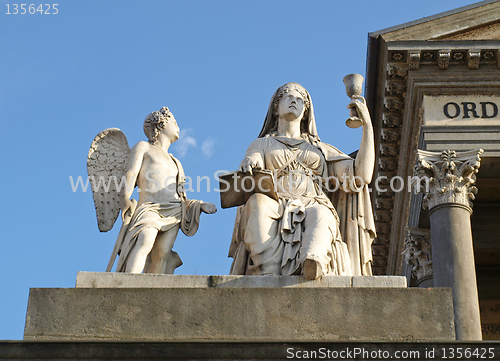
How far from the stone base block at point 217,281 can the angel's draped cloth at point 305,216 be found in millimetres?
215

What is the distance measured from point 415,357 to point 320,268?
1.55 m

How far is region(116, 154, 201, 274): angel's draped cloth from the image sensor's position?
33.4 ft

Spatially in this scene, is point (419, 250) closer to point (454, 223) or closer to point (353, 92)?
point (454, 223)

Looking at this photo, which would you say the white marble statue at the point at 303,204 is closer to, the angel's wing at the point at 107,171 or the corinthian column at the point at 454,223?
the angel's wing at the point at 107,171

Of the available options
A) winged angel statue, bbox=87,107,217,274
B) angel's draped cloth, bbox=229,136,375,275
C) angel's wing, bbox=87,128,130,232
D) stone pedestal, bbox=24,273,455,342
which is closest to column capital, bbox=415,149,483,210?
angel's draped cloth, bbox=229,136,375,275

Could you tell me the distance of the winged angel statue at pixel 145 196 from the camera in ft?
33.5

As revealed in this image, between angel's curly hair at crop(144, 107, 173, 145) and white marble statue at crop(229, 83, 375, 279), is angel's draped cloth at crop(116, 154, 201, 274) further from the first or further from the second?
angel's curly hair at crop(144, 107, 173, 145)

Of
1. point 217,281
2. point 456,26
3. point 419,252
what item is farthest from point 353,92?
point 456,26

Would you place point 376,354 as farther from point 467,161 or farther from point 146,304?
point 467,161

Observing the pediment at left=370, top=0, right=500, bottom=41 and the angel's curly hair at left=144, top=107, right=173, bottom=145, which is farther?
the pediment at left=370, top=0, right=500, bottom=41

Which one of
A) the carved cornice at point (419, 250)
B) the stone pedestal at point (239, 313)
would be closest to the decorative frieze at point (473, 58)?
the carved cornice at point (419, 250)

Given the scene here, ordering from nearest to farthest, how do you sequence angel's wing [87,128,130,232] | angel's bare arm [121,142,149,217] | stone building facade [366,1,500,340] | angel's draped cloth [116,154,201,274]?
angel's draped cloth [116,154,201,274] < angel's bare arm [121,142,149,217] < angel's wing [87,128,130,232] < stone building facade [366,1,500,340]

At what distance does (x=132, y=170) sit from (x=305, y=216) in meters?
2.29

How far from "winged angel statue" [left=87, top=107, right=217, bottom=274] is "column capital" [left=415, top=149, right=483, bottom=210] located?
9.02m
